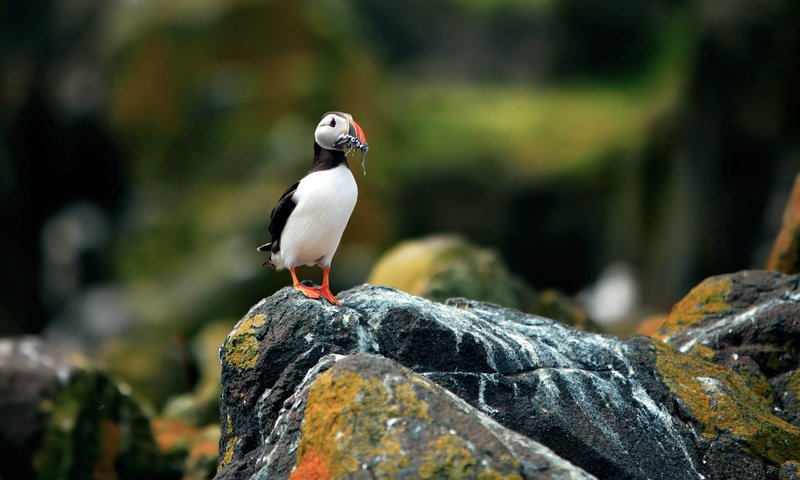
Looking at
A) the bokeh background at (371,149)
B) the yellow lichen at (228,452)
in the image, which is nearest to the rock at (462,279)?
the yellow lichen at (228,452)

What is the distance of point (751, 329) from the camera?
8188 mm

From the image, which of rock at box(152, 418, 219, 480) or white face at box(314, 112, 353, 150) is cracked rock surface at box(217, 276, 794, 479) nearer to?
white face at box(314, 112, 353, 150)

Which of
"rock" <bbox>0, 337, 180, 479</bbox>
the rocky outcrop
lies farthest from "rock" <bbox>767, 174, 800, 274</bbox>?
"rock" <bbox>0, 337, 180, 479</bbox>

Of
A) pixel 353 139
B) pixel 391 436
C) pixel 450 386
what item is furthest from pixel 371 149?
pixel 391 436

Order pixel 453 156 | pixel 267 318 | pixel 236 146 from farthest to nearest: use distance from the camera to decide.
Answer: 1. pixel 453 156
2. pixel 236 146
3. pixel 267 318

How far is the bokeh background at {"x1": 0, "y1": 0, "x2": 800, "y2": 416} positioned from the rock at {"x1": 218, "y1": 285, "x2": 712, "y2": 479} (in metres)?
12.2

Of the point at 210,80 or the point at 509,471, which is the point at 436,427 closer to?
the point at 509,471

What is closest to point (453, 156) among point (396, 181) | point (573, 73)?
point (396, 181)

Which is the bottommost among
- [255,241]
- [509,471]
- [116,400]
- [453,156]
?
[509,471]

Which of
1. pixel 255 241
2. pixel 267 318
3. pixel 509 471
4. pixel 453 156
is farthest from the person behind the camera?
pixel 453 156

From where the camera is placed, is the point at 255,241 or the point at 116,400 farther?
the point at 255,241

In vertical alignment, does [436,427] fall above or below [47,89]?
below

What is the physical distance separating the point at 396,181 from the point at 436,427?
2215 centimetres

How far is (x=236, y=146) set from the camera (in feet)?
88.2
